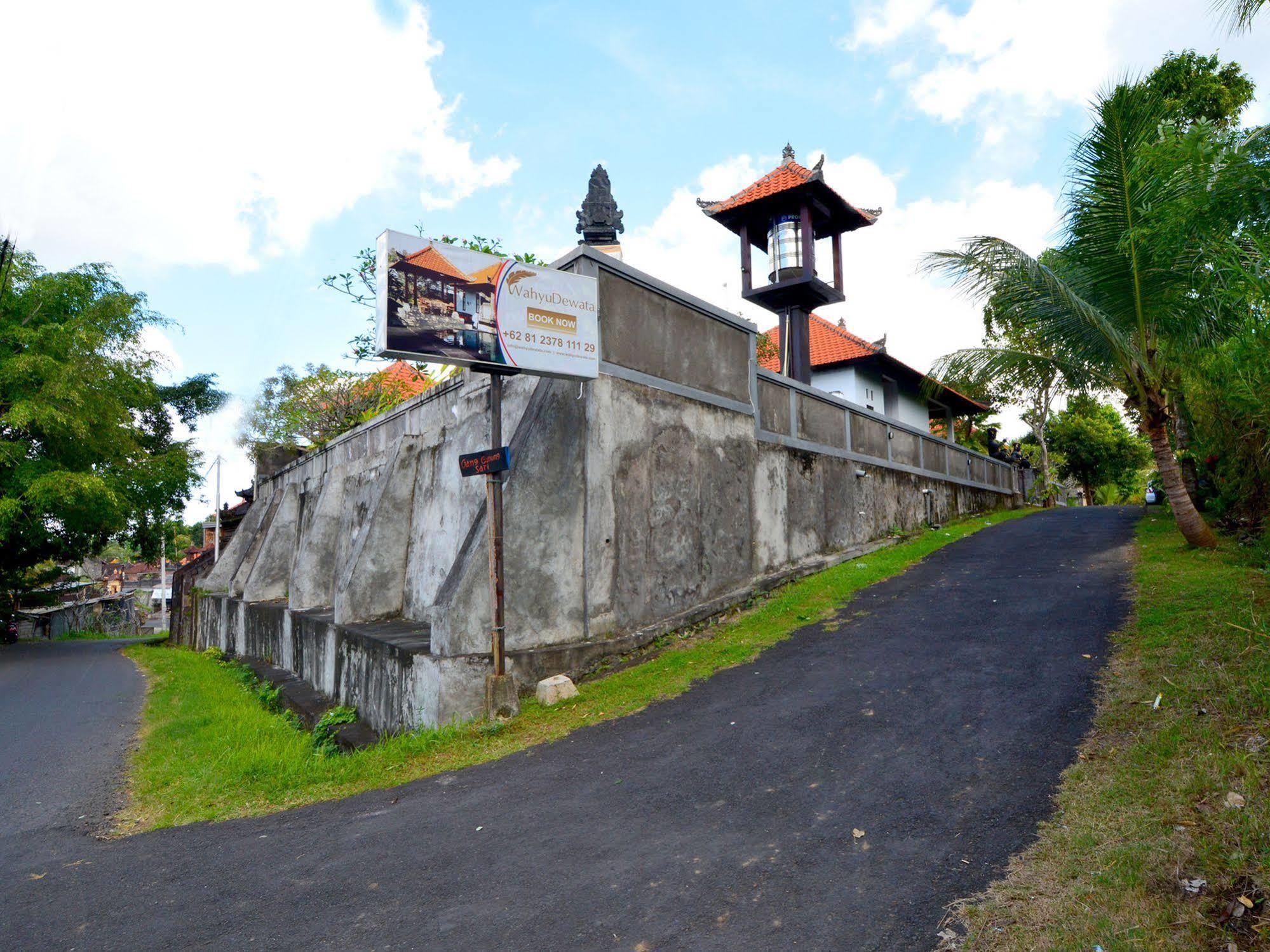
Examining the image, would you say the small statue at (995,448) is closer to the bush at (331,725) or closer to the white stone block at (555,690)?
the white stone block at (555,690)

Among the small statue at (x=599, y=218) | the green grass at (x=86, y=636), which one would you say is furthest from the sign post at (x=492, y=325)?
the green grass at (x=86, y=636)

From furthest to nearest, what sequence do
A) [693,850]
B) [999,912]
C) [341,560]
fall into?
1. [341,560]
2. [693,850]
3. [999,912]

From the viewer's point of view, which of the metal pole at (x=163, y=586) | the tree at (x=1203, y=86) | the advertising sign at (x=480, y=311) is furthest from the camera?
the metal pole at (x=163, y=586)

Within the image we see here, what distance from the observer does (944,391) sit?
2459cm

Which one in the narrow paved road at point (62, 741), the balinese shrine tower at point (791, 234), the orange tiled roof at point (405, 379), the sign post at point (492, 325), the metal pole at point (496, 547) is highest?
the balinese shrine tower at point (791, 234)

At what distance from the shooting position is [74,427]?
17125 millimetres

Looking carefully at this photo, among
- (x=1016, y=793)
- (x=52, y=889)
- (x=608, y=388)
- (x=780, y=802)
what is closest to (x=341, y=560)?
(x=608, y=388)

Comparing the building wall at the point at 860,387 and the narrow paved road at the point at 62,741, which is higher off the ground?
the building wall at the point at 860,387

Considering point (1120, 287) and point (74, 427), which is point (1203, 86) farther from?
point (74, 427)

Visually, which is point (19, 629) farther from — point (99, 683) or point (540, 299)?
point (540, 299)

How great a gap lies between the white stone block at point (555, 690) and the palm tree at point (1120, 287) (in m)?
7.09

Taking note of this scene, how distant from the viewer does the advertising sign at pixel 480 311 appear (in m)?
6.32

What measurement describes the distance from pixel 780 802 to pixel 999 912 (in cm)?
148

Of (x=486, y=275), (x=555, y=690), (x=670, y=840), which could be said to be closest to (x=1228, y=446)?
(x=555, y=690)
